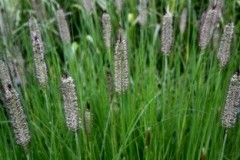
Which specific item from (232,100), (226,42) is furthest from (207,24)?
(232,100)

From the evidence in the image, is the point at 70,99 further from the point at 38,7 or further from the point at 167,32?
the point at 38,7

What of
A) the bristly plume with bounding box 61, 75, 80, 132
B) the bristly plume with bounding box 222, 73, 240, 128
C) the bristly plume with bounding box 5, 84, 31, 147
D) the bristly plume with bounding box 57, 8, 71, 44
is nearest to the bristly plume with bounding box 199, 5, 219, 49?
the bristly plume with bounding box 222, 73, 240, 128

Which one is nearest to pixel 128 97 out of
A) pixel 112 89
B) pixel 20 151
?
pixel 112 89

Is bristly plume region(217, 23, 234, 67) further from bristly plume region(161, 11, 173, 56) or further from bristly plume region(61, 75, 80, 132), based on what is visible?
bristly plume region(61, 75, 80, 132)

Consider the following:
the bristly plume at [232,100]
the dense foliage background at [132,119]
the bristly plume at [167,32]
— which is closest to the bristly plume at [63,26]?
the dense foliage background at [132,119]

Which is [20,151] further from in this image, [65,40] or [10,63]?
[65,40]

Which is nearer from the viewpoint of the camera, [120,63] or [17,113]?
[17,113]

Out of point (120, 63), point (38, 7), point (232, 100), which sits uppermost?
point (38, 7)

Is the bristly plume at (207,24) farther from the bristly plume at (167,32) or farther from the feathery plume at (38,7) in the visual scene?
the feathery plume at (38,7)
